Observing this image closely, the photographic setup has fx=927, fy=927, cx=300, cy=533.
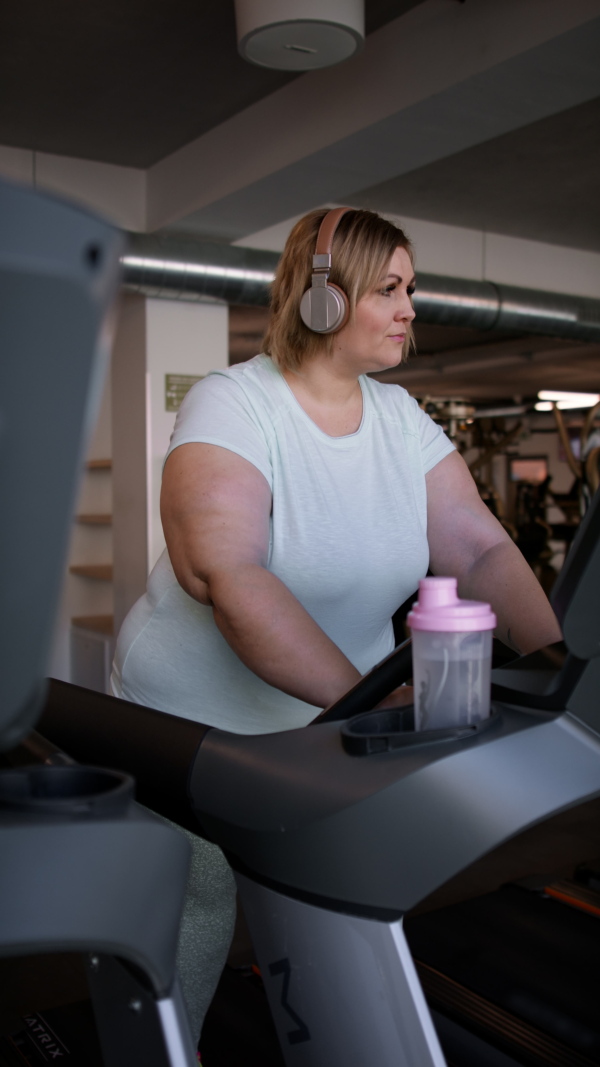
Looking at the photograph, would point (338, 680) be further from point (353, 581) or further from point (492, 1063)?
point (492, 1063)

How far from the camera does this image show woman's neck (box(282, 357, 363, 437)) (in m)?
1.26

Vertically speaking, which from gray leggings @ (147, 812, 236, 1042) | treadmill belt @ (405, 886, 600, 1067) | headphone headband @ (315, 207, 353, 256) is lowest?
treadmill belt @ (405, 886, 600, 1067)

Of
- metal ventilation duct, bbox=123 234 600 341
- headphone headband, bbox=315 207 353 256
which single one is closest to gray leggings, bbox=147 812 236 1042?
headphone headband, bbox=315 207 353 256

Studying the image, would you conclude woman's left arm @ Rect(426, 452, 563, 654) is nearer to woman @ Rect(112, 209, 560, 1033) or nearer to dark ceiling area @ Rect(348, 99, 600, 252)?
woman @ Rect(112, 209, 560, 1033)

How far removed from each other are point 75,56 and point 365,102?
1117mm

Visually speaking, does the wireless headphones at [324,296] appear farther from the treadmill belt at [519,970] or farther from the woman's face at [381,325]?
the treadmill belt at [519,970]

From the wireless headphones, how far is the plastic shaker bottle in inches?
25.6

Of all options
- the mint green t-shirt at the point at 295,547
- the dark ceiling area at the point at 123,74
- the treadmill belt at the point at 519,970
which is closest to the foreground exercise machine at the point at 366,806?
the mint green t-shirt at the point at 295,547

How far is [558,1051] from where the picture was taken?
1.56 metres

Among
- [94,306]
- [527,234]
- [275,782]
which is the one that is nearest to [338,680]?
[275,782]

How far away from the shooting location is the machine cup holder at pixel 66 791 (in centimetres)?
48

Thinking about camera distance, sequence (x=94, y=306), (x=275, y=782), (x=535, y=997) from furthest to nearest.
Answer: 1. (x=535, y=997)
2. (x=275, y=782)
3. (x=94, y=306)

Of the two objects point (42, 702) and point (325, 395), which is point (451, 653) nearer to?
point (42, 702)

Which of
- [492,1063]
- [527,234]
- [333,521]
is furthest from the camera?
[527,234]
